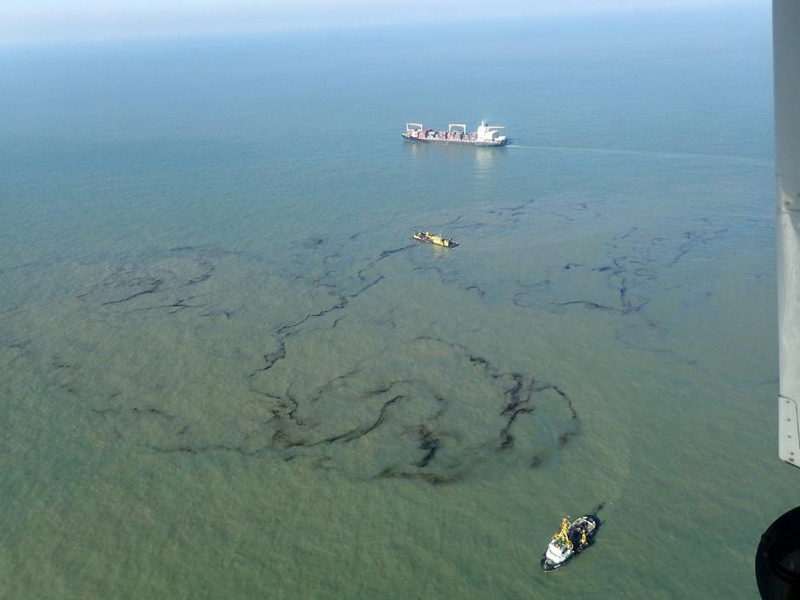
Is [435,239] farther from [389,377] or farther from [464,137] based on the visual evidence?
[464,137]

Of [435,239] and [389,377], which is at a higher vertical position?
[435,239]

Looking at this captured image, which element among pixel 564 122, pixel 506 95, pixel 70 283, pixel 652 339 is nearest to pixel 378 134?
pixel 564 122

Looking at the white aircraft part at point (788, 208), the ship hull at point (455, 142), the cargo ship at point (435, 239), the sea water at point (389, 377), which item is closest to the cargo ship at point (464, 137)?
the ship hull at point (455, 142)

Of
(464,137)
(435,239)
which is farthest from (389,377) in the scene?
(464,137)

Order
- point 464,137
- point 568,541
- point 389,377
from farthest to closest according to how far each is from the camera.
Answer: point 464,137, point 389,377, point 568,541

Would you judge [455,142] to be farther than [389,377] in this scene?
Yes

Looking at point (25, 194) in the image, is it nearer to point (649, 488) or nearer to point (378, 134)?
point (378, 134)
